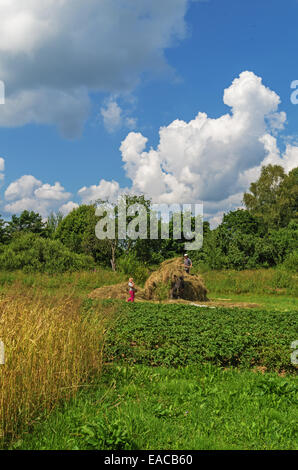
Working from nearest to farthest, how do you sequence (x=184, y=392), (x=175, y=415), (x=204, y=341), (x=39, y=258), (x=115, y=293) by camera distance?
1. (x=175, y=415)
2. (x=184, y=392)
3. (x=204, y=341)
4. (x=115, y=293)
5. (x=39, y=258)

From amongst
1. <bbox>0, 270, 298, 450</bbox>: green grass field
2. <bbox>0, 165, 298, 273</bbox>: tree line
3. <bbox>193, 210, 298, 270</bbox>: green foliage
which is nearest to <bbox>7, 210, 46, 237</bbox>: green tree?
<bbox>0, 165, 298, 273</bbox>: tree line

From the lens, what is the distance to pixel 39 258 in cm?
2525

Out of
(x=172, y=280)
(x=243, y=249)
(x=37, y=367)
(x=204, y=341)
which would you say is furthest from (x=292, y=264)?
(x=37, y=367)

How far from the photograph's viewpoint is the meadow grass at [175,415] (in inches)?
152

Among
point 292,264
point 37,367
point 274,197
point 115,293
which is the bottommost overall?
point 115,293

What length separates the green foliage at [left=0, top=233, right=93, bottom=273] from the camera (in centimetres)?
2466

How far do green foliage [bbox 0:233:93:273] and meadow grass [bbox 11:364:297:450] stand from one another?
63.7 feet

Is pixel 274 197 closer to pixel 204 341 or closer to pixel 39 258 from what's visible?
pixel 39 258

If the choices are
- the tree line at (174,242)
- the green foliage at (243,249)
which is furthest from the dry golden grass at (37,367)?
the green foliage at (243,249)

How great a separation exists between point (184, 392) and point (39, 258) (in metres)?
21.3

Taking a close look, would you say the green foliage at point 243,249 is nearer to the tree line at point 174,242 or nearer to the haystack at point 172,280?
the tree line at point 174,242
